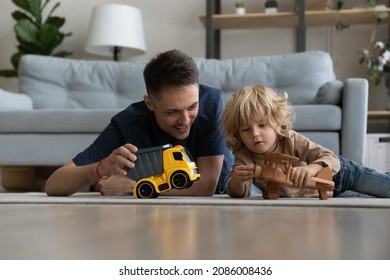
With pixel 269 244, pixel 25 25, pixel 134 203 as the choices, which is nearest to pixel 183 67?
pixel 134 203

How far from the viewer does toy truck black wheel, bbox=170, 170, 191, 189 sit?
1388mm

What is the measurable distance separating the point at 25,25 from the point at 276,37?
6.25 ft

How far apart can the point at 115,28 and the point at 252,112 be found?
8.67 feet

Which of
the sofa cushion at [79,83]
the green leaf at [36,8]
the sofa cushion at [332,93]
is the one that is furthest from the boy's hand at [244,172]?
the green leaf at [36,8]

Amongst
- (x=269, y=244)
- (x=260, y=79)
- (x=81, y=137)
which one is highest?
(x=269, y=244)

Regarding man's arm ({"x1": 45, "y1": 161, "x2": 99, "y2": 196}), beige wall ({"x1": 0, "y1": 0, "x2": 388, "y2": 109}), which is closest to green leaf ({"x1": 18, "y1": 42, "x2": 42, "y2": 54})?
beige wall ({"x1": 0, "y1": 0, "x2": 388, "y2": 109})

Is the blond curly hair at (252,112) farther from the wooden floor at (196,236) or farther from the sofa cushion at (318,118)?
the sofa cushion at (318,118)

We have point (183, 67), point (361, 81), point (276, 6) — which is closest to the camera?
point (183, 67)

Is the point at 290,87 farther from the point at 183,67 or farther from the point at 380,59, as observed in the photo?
the point at 183,67

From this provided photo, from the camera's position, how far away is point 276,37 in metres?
4.32

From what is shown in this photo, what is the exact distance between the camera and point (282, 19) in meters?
4.11

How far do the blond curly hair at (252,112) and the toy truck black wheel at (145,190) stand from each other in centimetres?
26

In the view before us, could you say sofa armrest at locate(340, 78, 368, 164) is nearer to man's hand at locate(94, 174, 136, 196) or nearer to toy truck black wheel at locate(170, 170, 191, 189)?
man's hand at locate(94, 174, 136, 196)

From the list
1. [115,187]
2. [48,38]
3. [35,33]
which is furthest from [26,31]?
[115,187]
